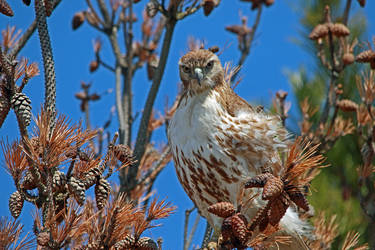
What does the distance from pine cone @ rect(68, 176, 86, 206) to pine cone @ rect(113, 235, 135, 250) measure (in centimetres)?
20

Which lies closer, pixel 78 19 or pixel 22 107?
pixel 22 107

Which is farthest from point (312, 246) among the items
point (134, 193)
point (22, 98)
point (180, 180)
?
point (22, 98)

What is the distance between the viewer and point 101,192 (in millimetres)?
2018

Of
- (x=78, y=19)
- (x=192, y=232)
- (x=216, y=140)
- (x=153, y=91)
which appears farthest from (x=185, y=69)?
(x=78, y=19)

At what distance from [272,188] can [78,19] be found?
2903mm

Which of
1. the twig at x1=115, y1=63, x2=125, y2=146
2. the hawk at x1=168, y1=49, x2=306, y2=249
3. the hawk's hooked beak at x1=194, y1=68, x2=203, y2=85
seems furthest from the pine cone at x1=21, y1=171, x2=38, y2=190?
the twig at x1=115, y1=63, x2=125, y2=146

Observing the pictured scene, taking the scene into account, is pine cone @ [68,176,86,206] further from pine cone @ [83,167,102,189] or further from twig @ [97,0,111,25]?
twig @ [97,0,111,25]

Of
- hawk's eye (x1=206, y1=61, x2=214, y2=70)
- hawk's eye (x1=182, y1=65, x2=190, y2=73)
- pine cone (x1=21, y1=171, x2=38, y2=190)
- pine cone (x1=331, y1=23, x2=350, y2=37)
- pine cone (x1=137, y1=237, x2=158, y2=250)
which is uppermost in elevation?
pine cone (x1=331, y1=23, x2=350, y2=37)

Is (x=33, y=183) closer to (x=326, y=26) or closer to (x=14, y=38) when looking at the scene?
(x=14, y=38)

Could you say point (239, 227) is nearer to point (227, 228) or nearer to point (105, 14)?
point (227, 228)

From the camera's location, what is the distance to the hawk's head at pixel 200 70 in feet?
10.1

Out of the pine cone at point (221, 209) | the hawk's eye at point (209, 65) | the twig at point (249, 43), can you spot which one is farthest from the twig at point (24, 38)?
the pine cone at point (221, 209)

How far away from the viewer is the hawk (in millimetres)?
2803

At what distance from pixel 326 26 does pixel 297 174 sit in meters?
2.12
